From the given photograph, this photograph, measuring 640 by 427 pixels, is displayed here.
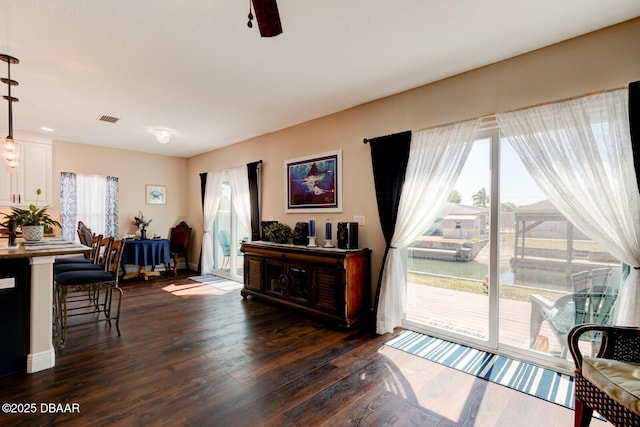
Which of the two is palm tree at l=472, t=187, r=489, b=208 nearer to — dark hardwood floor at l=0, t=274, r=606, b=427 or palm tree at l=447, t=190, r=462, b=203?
palm tree at l=447, t=190, r=462, b=203

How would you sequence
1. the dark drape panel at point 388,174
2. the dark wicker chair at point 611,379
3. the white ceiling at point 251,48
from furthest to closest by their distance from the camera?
the dark drape panel at point 388,174, the white ceiling at point 251,48, the dark wicker chair at point 611,379

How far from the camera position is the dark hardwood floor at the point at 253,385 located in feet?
6.25

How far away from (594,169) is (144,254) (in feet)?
21.4

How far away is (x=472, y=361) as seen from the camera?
2639 millimetres

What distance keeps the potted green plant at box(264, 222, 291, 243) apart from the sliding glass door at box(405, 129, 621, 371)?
6.05 feet

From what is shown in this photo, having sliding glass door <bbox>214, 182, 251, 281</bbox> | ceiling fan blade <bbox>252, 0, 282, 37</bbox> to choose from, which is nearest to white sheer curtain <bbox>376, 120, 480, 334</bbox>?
ceiling fan blade <bbox>252, 0, 282, 37</bbox>

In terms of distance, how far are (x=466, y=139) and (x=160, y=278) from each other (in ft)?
19.6

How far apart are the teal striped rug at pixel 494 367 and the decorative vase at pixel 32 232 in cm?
382

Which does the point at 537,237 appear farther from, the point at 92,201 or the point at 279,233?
the point at 92,201

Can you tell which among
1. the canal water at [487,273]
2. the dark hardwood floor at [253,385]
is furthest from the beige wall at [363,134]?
the dark hardwood floor at [253,385]

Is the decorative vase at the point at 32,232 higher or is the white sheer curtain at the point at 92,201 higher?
the white sheer curtain at the point at 92,201

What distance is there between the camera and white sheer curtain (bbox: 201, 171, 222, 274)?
6.25 meters

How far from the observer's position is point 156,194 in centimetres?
671

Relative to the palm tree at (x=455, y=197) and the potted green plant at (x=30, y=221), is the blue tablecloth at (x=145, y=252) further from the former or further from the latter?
the palm tree at (x=455, y=197)
